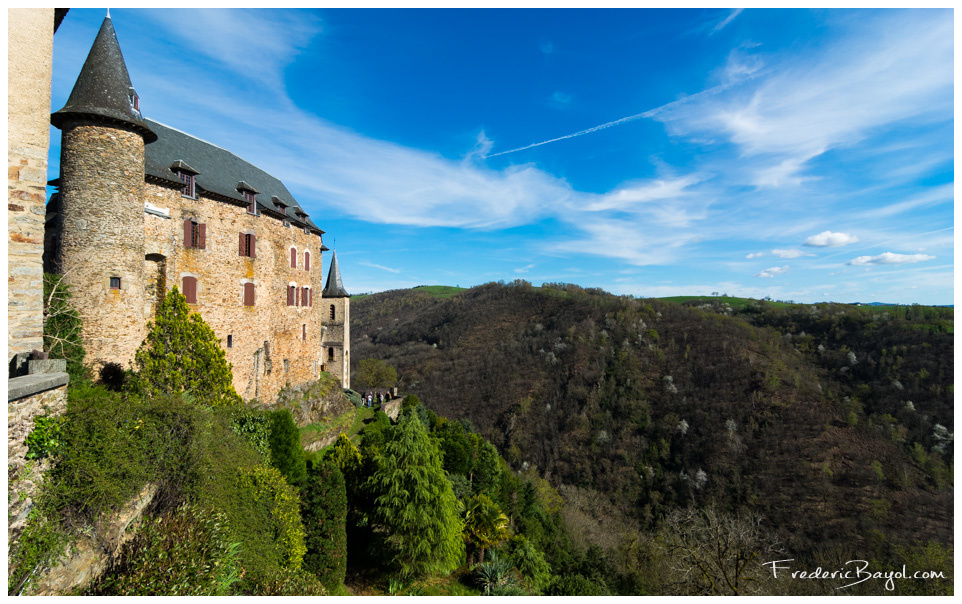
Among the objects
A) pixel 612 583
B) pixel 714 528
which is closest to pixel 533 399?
pixel 612 583

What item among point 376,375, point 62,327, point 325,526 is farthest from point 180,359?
point 376,375

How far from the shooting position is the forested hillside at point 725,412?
4094 centimetres

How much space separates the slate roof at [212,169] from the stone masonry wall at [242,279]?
610 mm

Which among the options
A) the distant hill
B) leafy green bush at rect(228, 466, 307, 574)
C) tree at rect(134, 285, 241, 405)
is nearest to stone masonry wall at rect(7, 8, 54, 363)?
leafy green bush at rect(228, 466, 307, 574)

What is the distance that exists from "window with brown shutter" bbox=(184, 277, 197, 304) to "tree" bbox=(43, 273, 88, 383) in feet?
13.6

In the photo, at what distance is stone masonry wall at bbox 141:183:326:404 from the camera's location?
52.3 feet

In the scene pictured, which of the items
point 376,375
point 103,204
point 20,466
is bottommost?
point 376,375

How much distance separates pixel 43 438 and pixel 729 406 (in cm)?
7067

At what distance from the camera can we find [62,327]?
12.0m

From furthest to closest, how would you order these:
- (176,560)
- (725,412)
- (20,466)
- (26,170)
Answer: (725,412), (26,170), (176,560), (20,466)

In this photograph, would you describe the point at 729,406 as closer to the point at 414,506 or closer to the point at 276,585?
the point at 414,506

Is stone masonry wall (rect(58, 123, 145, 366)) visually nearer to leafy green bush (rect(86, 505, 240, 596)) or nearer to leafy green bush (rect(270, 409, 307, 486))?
leafy green bush (rect(270, 409, 307, 486))

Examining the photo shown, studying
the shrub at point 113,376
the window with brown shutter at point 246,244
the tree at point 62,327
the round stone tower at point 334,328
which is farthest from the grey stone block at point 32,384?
the round stone tower at point 334,328

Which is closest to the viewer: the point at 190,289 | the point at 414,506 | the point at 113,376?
the point at 113,376
